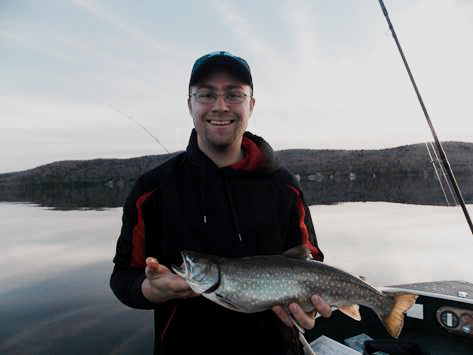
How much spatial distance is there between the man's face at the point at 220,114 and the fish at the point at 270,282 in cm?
121

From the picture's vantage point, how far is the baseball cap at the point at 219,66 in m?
3.64

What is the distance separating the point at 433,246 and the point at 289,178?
23645 millimetres

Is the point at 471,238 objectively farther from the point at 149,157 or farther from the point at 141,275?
the point at 149,157

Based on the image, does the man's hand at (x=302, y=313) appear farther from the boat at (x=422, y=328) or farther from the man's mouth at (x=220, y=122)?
the boat at (x=422, y=328)

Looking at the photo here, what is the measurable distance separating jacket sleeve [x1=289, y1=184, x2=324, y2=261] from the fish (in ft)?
1.09

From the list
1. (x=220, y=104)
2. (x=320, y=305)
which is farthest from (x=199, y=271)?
(x=220, y=104)

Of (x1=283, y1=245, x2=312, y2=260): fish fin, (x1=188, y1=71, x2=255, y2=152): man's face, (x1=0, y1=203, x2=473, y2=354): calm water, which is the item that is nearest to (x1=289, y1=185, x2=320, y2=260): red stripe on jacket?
(x1=283, y1=245, x2=312, y2=260): fish fin

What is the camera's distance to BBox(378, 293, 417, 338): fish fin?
3732 mm

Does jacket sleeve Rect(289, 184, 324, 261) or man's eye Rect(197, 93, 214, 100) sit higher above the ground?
man's eye Rect(197, 93, 214, 100)

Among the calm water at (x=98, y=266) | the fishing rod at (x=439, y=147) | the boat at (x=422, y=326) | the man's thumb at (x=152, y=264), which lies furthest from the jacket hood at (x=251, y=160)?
the calm water at (x=98, y=266)

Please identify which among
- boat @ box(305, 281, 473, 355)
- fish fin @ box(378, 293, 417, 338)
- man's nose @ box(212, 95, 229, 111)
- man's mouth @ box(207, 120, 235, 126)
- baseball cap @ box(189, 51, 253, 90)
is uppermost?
baseball cap @ box(189, 51, 253, 90)

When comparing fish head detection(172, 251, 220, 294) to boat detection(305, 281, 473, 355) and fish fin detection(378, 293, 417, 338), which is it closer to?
fish fin detection(378, 293, 417, 338)

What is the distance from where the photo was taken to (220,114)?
11.5ft

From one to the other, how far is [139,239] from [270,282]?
1.33 metres
